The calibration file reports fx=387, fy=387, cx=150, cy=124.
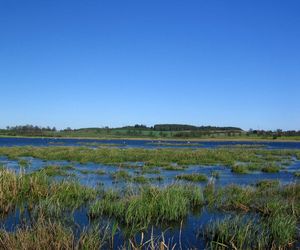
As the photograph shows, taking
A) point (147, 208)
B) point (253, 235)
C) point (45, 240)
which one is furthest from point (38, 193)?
point (253, 235)

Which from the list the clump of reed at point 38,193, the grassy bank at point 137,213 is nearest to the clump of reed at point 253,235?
the grassy bank at point 137,213

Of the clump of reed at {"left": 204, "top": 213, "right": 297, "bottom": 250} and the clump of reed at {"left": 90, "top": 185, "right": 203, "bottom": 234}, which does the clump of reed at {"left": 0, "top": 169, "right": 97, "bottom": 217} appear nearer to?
the clump of reed at {"left": 90, "top": 185, "right": 203, "bottom": 234}

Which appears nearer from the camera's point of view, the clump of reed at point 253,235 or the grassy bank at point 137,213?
the grassy bank at point 137,213

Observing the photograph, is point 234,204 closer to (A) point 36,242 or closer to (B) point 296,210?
(B) point 296,210

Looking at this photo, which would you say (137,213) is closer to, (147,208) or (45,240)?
(147,208)

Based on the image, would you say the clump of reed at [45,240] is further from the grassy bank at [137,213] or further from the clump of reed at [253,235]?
the clump of reed at [253,235]

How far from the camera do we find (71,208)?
58.7 ft

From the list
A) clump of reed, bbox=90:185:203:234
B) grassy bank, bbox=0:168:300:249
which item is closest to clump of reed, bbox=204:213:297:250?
grassy bank, bbox=0:168:300:249

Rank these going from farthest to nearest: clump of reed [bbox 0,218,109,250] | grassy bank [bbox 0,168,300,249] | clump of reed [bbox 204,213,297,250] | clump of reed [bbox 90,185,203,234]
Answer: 1. clump of reed [bbox 90,185,203,234]
2. clump of reed [bbox 204,213,297,250]
3. grassy bank [bbox 0,168,300,249]
4. clump of reed [bbox 0,218,109,250]

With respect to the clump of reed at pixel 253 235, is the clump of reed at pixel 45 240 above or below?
above

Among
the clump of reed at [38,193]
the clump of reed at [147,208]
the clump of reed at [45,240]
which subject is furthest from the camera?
the clump of reed at [38,193]

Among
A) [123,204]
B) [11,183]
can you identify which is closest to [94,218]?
[123,204]

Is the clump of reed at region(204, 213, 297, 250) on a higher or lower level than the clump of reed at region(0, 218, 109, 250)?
lower

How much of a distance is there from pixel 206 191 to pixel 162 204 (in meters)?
6.71
